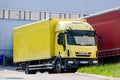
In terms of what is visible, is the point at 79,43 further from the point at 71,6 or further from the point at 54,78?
the point at 71,6

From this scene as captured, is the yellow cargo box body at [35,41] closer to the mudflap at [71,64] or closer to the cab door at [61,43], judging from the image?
the cab door at [61,43]

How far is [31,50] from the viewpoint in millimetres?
31234

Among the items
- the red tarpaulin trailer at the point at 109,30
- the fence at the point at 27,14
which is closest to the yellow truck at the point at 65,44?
the red tarpaulin trailer at the point at 109,30

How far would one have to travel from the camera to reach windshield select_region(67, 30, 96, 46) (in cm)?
2664

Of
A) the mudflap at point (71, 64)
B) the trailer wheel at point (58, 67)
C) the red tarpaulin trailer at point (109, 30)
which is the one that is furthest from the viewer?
the red tarpaulin trailer at point (109, 30)

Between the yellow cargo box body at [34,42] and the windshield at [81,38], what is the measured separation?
4.45 feet

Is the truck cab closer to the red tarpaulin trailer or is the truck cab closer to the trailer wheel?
the trailer wheel

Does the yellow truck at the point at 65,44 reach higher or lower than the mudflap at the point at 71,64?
higher

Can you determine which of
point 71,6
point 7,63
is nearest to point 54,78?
point 7,63

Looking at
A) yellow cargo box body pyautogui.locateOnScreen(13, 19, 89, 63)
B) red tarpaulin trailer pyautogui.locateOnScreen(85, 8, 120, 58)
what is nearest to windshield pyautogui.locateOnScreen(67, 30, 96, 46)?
yellow cargo box body pyautogui.locateOnScreen(13, 19, 89, 63)

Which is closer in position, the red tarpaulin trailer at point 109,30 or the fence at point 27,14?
the red tarpaulin trailer at point 109,30

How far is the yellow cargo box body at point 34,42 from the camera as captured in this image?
27.7 m

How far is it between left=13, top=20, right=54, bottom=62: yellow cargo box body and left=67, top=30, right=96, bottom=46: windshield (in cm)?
136

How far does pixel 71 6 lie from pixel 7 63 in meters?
12.9
